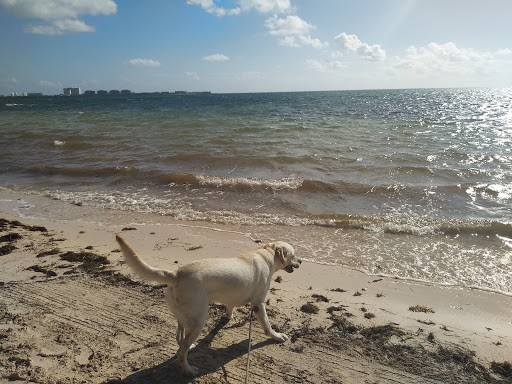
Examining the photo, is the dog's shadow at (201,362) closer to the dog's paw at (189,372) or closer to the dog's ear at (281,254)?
the dog's paw at (189,372)

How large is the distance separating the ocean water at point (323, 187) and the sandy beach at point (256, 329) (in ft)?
3.57

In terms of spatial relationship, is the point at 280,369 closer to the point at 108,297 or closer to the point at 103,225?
the point at 108,297

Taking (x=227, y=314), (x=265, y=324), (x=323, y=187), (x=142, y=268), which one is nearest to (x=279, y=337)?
(x=265, y=324)

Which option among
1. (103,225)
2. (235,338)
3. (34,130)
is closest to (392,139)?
(103,225)

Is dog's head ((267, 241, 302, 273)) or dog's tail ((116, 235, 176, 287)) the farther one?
dog's head ((267, 241, 302, 273))

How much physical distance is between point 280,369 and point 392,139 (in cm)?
1921

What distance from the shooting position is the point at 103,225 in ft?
26.0

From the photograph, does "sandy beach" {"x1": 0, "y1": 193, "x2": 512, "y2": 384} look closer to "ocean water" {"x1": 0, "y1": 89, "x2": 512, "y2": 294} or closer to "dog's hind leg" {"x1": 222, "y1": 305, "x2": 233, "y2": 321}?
"dog's hind leg" {"x1": 222, "y1": 305, "x2": 233, "y2": 321}

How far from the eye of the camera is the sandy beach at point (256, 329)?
11.6ft

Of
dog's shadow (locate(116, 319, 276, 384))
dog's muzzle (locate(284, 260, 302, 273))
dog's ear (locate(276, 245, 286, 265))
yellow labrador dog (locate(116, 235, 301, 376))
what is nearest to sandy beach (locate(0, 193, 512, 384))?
dog's shadow (locate(116, 319, 276, 384))

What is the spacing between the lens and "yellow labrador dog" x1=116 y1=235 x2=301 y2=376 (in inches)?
130

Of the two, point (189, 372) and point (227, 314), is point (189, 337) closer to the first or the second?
point (189, 372)

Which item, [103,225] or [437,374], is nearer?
[437,374]

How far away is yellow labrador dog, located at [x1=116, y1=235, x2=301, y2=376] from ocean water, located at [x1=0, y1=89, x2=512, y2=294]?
8.88ft
